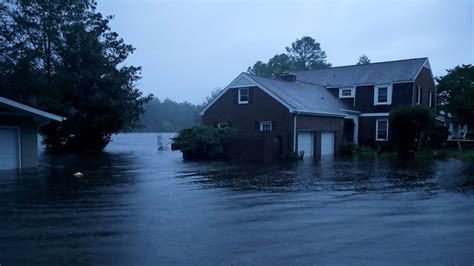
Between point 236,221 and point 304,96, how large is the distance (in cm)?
2005

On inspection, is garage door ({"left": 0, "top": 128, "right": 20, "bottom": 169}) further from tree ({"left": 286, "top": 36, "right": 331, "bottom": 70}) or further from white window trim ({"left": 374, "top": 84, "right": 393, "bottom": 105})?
tree ({"left": 286, "top": 36, "right": 331, "bottom": 70})

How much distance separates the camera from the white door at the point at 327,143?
25.3 meters

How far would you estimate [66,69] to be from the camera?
92.7ft

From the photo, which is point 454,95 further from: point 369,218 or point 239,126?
point 369,218

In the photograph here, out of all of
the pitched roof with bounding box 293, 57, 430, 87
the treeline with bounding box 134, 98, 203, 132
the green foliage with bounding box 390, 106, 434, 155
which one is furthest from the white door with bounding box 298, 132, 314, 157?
the treeline with bounding box 134, 98, 203, 132

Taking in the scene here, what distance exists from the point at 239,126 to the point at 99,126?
1242 centimetres

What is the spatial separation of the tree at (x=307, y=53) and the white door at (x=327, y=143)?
45882 millimetres

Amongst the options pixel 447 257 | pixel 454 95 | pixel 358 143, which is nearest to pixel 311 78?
pixel 358 143

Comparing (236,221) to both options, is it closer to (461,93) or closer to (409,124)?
(409,124)

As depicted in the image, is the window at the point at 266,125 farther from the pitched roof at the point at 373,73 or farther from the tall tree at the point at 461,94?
the tall tree at the point at 461,94

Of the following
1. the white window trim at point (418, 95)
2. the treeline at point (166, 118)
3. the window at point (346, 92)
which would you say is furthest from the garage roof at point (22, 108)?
the treeline at point (166, 118)

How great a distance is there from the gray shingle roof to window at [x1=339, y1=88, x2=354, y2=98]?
970mm

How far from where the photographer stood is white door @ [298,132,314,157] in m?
23.0

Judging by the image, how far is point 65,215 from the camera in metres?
7.73
